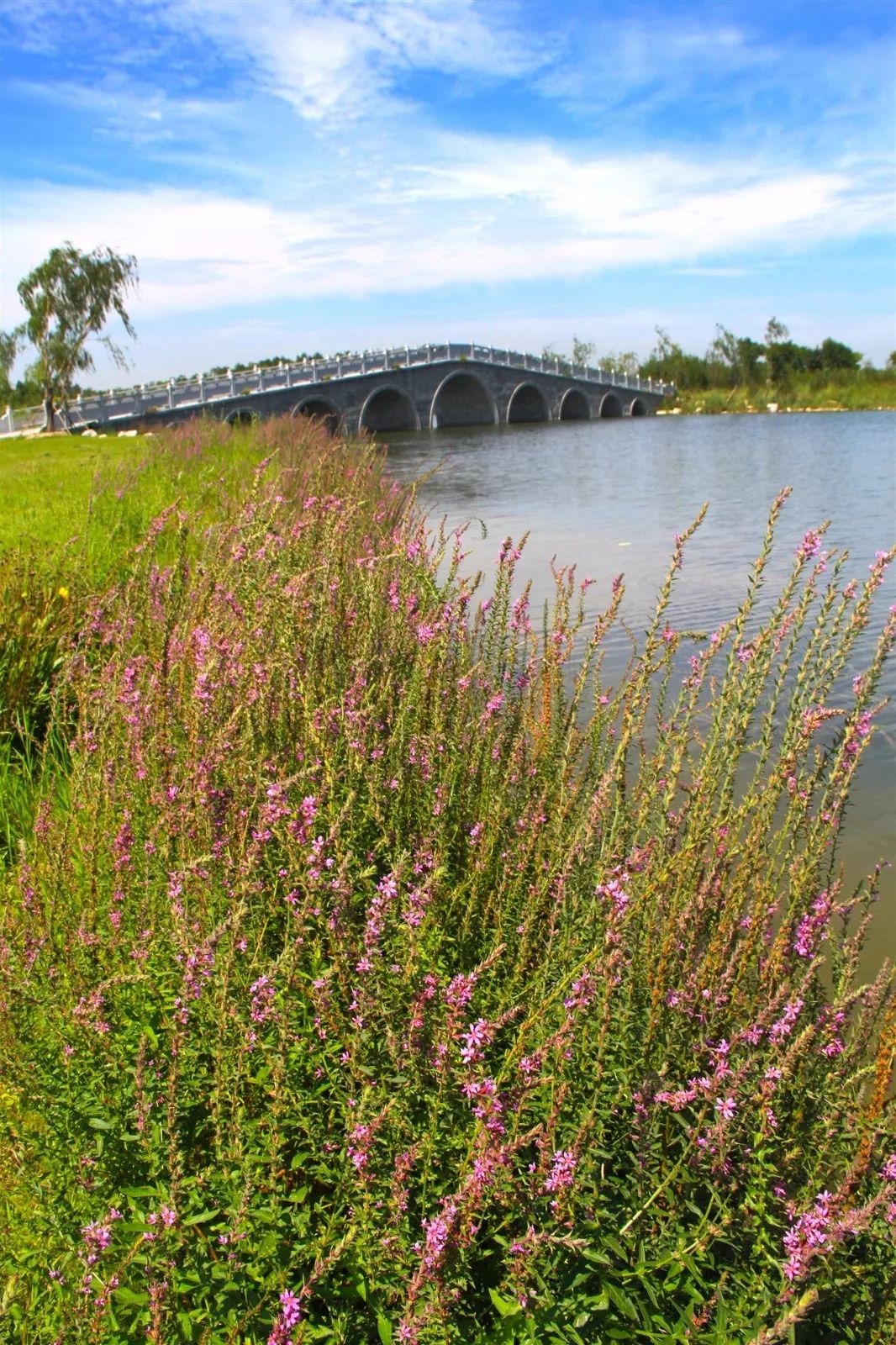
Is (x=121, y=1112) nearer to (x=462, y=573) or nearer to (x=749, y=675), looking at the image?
(x=749, y=675)

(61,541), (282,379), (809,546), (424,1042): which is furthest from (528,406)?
(424,1042)

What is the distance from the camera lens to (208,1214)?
1906 mm

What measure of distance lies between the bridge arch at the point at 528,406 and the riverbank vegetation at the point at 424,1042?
64.5 metres

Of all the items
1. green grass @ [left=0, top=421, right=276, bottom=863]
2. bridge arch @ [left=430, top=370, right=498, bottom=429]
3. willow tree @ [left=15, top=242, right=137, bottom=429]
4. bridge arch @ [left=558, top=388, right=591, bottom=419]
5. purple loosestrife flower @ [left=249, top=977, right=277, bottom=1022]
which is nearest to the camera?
purple loosestrife flower @ [left=249, top=977, right=277, bottom=1022]

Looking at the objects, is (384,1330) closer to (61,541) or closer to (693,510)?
(61,541)

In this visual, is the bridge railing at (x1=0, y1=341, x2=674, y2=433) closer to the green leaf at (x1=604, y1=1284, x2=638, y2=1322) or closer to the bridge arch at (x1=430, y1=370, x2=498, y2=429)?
the bridge arch at (x1=430, y1=370, x2=498, y2=429)

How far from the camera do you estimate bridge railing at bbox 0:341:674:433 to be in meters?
37.6

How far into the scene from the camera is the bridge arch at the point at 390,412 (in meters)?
58.1

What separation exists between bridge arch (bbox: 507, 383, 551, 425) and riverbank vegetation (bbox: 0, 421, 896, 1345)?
6451 centimetres

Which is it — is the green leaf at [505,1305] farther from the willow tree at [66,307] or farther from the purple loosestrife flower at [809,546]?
the willow tree at [66,307]

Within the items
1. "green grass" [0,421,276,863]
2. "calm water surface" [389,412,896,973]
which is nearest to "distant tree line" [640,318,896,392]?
"calm water surface" [389,412,896,973]

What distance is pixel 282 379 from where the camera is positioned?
4725 cm

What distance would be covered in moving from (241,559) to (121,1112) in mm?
2469

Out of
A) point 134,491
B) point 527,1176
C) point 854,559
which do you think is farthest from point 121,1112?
point 854,559
